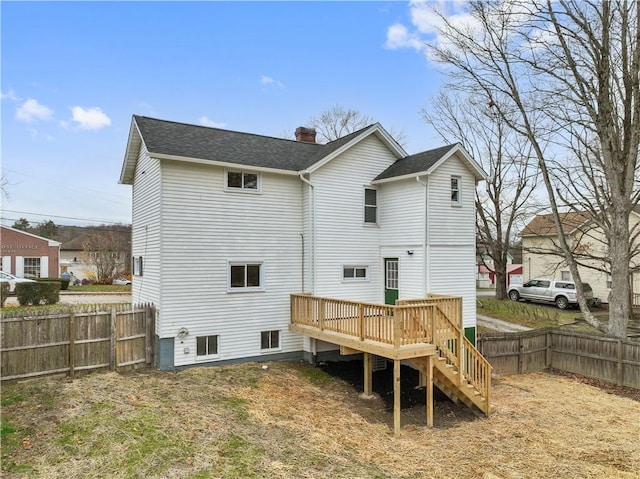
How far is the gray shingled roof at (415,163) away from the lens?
515 inches

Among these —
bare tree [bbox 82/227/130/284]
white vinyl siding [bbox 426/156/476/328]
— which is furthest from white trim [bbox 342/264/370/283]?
bare tree [bbox 82/227/130/284]

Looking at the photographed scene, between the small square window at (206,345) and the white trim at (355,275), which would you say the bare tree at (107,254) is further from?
the white trim at (355,275)

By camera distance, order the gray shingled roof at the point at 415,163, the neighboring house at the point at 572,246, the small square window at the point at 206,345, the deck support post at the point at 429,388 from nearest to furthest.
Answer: the deck support post at the point at 429,388, the small square window at the point at 206,345, the gray shingled roof at the point at 415,163, the neighboring house at the point at 572,246

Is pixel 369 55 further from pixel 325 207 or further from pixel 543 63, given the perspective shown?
pixel 325 207

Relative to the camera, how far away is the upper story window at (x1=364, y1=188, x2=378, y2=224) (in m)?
14.4

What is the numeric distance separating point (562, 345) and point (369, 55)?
14.2 meters

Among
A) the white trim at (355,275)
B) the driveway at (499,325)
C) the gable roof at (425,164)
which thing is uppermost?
the gable roof at (425,164)

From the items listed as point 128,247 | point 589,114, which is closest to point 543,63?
point 589,114

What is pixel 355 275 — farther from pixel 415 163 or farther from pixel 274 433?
pixel 274 433

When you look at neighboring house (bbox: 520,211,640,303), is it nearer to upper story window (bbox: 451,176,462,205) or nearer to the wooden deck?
upper story window (bbox: 451,176,462,205)

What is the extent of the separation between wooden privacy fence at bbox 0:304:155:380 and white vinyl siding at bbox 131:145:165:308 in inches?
25.8

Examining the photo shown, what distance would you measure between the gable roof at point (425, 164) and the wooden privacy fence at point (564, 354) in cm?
621

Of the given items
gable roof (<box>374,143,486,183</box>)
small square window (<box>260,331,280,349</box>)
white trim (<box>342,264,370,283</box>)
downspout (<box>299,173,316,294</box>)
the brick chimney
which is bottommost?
small square window (<box>260,331,280,349</box>)

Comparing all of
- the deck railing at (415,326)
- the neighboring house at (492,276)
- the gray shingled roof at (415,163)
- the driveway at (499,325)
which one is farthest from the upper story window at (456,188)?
the neighboring house at (492,276)
